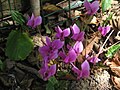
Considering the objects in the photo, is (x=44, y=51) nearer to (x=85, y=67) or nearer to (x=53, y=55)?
(x=53, y=55)

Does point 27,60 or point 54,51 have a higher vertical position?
point 54,51

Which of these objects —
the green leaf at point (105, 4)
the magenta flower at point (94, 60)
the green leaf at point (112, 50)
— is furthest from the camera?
the green leaf at point (105, 4)

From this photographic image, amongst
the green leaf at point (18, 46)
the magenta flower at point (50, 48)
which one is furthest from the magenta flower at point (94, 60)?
the green leaf at point (18, 46)

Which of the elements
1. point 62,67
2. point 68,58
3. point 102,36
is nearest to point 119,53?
point 102,36

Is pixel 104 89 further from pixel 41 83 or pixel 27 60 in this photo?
pixel 27 60

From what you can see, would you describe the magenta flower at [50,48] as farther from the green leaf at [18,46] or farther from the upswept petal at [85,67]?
the green leaf at [18,46]

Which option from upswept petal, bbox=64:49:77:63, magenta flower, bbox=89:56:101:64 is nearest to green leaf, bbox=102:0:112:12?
magenta flower, bbox=89:56:101:64

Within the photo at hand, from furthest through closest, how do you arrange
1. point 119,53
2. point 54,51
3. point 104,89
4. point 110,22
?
1. point 110,22
2. point 119,53
3. point 104,89
4. point 54,51

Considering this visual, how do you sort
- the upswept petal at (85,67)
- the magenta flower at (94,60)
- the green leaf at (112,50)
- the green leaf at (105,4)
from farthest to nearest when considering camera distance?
the green leaf at (105,4), the green leaf at (112,50), the magenta flower at (94,60), the upswept petal at (85,67)

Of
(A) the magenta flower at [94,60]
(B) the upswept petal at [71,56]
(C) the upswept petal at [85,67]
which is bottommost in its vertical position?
(A) the magenta flower at [94,60]
